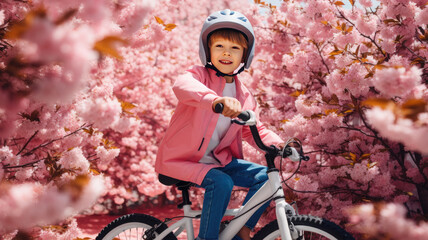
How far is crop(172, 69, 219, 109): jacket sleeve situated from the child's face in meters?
0.27

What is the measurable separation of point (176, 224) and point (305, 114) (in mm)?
1596

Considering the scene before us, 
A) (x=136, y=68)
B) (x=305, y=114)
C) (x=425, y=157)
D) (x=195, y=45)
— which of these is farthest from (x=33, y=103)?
(x=195, y=45)

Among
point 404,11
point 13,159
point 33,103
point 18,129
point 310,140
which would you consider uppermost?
point 404,11

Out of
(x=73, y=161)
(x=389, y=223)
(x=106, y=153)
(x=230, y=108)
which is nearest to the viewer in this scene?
(x=389, y=223)

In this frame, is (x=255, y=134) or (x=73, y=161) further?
(x=73, y=161)

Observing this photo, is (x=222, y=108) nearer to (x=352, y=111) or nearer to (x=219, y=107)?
(x=219, y=107)

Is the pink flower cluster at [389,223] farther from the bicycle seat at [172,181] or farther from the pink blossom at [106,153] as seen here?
the pink blossom at [106,153]

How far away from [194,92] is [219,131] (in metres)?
0.48

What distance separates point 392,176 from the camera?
9.85 feet

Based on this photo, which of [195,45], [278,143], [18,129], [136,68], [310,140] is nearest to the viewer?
[18,129]

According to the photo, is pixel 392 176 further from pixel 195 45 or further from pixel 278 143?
pixel 195 45

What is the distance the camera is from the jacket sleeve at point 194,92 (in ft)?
6.01

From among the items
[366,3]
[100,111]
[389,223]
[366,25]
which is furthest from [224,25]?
[366,3]

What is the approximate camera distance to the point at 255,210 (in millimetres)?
1922
